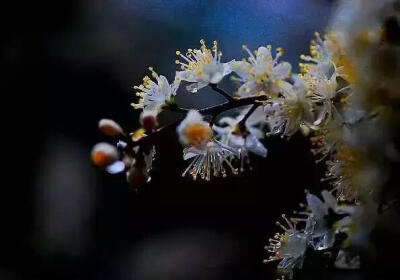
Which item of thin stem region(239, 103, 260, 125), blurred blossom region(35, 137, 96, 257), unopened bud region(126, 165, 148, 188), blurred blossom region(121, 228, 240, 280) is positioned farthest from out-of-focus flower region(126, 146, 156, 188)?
blurred blossom region(35, 137, 96, 257)

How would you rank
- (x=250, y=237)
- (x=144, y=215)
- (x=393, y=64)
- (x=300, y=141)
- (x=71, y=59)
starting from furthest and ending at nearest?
(x=71, y=59)
(x=144, y=215)
(x=250, y=237)
(x=300, y=141)
(x=393, y=64)

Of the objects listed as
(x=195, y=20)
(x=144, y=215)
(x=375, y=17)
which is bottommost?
(x=144, y=215)

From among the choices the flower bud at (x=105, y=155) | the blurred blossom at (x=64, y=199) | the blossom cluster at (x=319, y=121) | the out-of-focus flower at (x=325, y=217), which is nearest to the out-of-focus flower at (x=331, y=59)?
the blossom cluster at (x=319, y=121)

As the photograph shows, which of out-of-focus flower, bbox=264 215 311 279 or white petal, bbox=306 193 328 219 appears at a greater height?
white petal, bbox=306 193 328 219

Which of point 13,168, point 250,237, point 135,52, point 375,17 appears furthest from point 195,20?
point 13,168

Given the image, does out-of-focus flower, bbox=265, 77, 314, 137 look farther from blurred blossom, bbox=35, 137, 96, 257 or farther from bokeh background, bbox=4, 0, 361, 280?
blurred blossom, bbox=35, 137, 96, 257

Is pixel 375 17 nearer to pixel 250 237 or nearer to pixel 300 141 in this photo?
pixel 300 141
